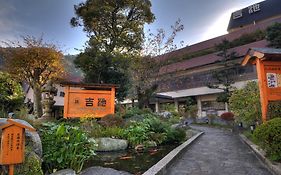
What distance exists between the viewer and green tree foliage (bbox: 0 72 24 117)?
1064 centimetres

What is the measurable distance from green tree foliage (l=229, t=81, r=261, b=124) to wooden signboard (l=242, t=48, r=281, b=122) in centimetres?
290

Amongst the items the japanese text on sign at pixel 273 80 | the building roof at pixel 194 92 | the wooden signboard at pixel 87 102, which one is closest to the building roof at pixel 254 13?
the building roof at pixel 194 92

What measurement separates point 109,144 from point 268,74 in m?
6.19

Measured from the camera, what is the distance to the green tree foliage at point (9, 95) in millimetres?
10641

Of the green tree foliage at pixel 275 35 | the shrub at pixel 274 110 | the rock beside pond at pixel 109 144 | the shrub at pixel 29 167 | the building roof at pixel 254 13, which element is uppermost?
the building roof at pixel 254 13

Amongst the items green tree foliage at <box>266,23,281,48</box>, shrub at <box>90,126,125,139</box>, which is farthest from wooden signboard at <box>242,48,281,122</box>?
green tree foliage at <box>266,23,281,48</box>

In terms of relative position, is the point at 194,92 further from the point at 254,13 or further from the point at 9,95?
the point at 9,95

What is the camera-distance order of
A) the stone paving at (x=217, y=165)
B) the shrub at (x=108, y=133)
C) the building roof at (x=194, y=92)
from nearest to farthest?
the stone paving at (x=217, y=165) < the shrub at (x=108, y=133) < the building roof at (x=194, y=92)

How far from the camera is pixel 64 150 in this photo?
186 inches

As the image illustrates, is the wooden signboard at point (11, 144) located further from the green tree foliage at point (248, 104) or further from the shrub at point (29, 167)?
the green tree foliage at point (248, 104)

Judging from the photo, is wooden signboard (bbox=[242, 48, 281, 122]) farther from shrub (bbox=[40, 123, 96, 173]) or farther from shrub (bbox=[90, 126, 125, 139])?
shrub (bbox=[40, 123, 96, 173])

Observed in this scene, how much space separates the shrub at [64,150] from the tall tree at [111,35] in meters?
11.6

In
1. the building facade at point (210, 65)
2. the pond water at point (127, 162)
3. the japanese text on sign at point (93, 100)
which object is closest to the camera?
the pond water at point (127, 162)

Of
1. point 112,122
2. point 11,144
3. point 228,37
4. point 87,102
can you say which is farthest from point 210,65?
point 11,144
